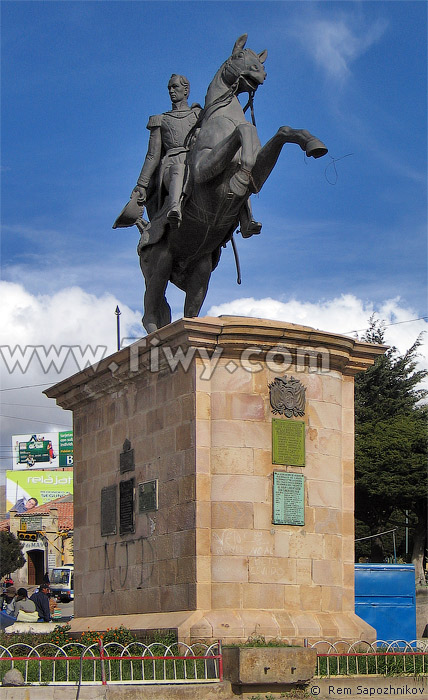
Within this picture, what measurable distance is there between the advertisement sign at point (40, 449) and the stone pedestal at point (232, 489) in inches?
3031

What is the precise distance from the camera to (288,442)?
12.9 m

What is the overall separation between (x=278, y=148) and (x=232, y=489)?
4.18 m

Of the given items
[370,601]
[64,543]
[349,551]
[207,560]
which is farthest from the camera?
[64,543]

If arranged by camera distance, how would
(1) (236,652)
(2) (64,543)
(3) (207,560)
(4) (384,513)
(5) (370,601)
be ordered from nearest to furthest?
(1) (236,652) < (3) (207,560) < (5) (370,601) < (4) (384,513) < (2) (64,543)

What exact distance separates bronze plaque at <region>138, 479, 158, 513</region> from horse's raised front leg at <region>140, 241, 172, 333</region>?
2547 mm

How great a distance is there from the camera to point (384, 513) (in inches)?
1944

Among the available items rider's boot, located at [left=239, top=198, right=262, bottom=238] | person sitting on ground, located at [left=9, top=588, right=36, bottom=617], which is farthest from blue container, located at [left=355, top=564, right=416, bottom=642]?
rider's boot, located at [left=239, top=198, right=262, bottom=238]

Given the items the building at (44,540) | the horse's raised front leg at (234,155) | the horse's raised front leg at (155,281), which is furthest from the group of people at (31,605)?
the building at (44,540)

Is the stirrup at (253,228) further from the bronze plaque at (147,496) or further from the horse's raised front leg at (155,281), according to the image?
the bronze plaque at (147,496)

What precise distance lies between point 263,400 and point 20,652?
13.5ft

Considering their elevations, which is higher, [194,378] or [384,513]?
[194,378]

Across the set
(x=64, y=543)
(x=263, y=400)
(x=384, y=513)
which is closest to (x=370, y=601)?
(x=263, y=400)

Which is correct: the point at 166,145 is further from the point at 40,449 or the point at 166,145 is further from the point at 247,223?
the point at 40,449

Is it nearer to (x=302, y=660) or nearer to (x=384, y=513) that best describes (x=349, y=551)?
(x=302, y=660)
